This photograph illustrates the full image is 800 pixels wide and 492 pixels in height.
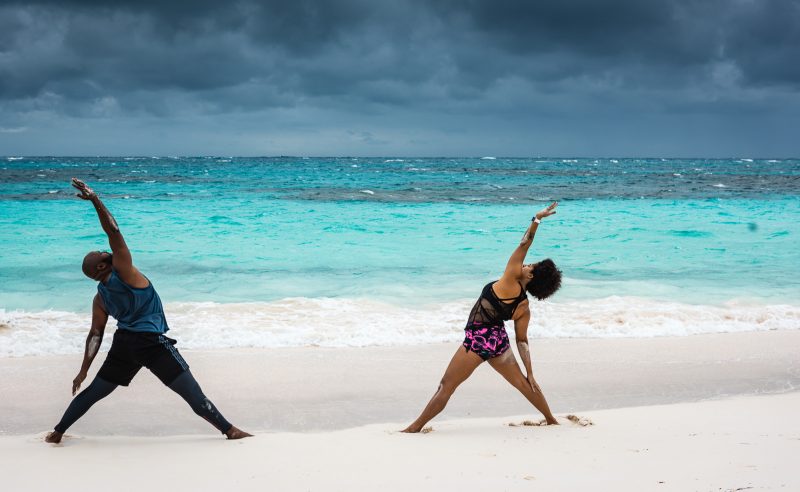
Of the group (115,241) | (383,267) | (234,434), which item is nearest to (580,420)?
(234,434)

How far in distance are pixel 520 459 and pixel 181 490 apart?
2.04m

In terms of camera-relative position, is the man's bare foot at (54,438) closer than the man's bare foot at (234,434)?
Yes

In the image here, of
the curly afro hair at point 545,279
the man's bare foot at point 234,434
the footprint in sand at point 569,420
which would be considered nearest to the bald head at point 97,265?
the man's bare foot at point 234,434

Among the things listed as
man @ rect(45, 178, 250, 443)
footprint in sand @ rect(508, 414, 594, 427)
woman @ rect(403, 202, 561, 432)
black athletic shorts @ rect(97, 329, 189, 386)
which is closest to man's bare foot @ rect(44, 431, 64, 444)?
man @ rect(45, 178, 250, 443)

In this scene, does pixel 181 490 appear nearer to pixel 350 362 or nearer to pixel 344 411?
pixel 344 411

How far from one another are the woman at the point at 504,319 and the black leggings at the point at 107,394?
1538 millimetres

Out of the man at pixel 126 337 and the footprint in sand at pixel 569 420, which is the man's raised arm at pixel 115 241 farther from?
the footprint in sand at pixel 569 420

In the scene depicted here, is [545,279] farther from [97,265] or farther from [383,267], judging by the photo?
[383,267]

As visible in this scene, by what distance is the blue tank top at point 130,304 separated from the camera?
4117mm

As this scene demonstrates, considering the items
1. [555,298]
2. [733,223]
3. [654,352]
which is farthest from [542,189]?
→ [654,352]

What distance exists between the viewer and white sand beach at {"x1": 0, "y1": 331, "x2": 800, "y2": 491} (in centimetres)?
383

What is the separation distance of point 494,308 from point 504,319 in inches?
5.6

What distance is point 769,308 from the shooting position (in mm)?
9852

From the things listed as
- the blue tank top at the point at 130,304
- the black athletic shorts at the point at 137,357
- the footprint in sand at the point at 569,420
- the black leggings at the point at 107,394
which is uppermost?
the blue tank top at the point at 130,304
